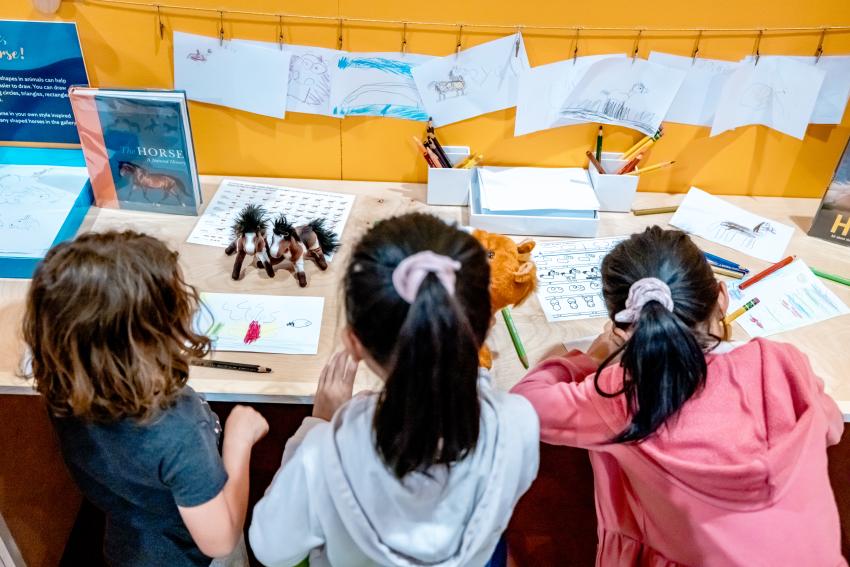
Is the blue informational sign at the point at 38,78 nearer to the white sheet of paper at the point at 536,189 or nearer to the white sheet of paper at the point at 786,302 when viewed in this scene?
the white sheet of paper at the point at 536,189

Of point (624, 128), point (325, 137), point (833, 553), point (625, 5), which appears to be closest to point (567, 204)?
point (624, 128)

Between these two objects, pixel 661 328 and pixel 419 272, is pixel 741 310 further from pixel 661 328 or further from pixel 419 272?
pixel 419 272

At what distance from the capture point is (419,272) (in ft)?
2.14

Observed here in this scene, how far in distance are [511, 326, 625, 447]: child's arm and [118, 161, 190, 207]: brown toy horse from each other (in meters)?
0.73

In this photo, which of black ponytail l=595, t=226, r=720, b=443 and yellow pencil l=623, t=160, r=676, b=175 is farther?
yellow pencil l=623, t=160, r=676, b=175

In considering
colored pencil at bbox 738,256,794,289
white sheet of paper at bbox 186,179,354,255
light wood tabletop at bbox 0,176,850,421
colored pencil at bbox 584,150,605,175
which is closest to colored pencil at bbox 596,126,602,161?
colored pencil at bbox 584,150,605,175

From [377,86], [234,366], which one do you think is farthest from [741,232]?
[234,366]

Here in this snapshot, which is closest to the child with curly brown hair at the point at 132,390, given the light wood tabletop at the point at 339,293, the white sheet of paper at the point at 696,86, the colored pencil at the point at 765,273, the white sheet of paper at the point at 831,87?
the light wood tabletop at the point at 339,293

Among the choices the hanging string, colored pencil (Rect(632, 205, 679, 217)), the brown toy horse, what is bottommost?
colored pencil (Rect(632, 205, 679, 217))

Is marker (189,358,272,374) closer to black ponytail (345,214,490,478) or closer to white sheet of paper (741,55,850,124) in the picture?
black ponytail (345,214,490,478)

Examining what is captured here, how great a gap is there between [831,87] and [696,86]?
0.25m

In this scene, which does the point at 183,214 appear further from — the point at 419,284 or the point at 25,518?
the point at 419,284

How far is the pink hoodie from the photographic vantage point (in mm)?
878

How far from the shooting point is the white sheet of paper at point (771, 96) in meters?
1.33
